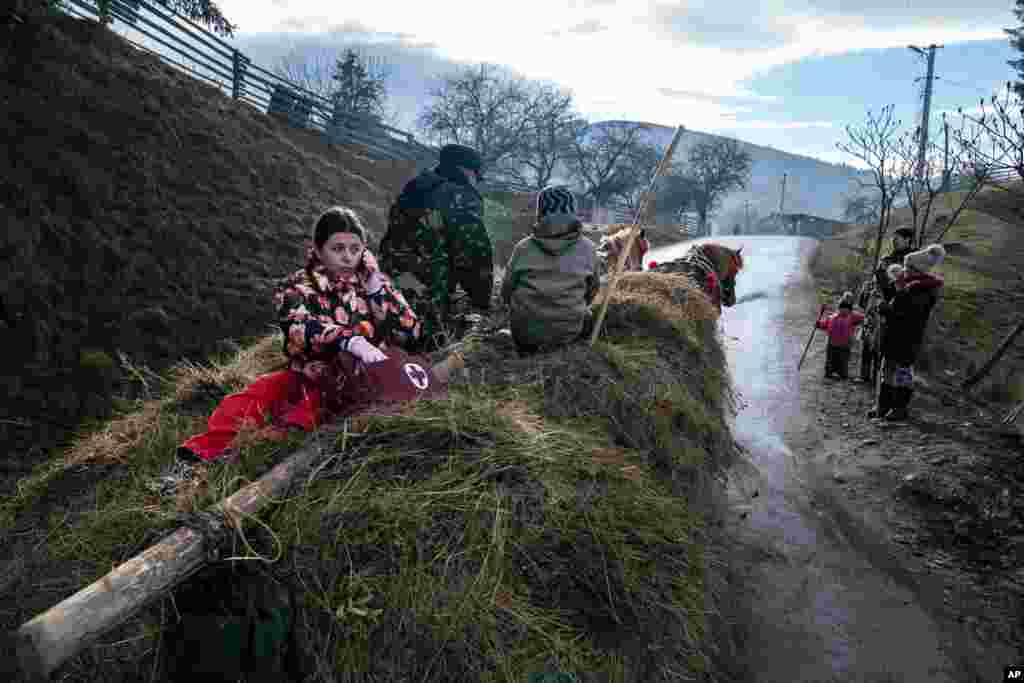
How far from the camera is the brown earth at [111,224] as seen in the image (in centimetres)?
567

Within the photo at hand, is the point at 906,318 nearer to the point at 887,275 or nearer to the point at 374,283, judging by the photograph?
the point at 887,275

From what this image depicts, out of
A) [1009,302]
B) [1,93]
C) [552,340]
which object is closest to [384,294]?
[552,340]

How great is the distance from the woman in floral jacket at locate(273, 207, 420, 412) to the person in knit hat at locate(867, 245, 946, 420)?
19.5 feet

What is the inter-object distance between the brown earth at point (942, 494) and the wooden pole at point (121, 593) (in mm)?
4160

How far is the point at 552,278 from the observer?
3.85 m

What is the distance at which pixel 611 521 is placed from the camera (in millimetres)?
1830

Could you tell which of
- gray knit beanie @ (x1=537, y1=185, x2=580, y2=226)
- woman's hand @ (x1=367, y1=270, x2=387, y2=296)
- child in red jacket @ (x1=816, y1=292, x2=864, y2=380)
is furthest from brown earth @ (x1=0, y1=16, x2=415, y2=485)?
child in red jacket @ (x1=816, y1=292, x2=864, y2=380)

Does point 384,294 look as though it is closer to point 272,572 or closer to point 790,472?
point 272,572

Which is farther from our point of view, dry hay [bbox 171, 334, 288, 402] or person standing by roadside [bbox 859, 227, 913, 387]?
person standing by roadside [bbox 859, 227, 913, 387]

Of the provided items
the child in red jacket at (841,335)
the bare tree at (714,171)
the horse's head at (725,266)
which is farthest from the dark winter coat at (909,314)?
the bare tree at (714,171)

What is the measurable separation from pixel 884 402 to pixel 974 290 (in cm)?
1267

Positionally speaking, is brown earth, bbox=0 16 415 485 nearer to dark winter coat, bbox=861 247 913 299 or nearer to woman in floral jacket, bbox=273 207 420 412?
woman in floral jacket, bbox=273 207 420 412

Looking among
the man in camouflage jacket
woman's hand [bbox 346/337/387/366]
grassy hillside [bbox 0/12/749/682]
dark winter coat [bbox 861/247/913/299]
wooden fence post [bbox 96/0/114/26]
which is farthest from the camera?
wooden fence post [bbox 96/0/114/26]

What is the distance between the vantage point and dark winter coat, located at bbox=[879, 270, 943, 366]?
257 inches
